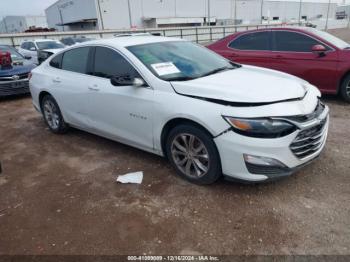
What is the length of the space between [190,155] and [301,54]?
4219 mm

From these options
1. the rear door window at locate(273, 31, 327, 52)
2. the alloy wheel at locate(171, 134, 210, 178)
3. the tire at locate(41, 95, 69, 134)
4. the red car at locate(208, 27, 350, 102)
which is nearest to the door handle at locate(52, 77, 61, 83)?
the tire at locate(41, 95, 69, 134)

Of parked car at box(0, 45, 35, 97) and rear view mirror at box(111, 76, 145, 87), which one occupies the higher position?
rear view mirror at box(111, 76, 145, 87)

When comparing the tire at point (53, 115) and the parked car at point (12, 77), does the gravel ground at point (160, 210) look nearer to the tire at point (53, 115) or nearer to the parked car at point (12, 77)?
the tire at point (53, 115)

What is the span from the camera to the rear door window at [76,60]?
4.47m

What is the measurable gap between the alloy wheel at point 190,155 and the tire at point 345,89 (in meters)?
4.22

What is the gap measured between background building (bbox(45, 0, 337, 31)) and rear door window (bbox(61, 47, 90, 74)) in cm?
4712

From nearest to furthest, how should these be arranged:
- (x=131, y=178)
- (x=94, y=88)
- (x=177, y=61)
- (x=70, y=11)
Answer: (x=131, y=178)
(x=177, y=61)
(x=94, y=88)
(x=70, y=11)

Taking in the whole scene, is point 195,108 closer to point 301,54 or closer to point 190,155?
point 190,155

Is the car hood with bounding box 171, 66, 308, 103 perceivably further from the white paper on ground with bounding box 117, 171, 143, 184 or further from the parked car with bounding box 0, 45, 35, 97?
the parked car with bounding box 0, 45, 35, 97

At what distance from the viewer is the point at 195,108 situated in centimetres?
314

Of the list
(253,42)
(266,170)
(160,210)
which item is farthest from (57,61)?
(253,42)

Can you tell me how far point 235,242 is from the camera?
102 inches

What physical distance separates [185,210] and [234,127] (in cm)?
94

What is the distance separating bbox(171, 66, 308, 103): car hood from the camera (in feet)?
9.97
